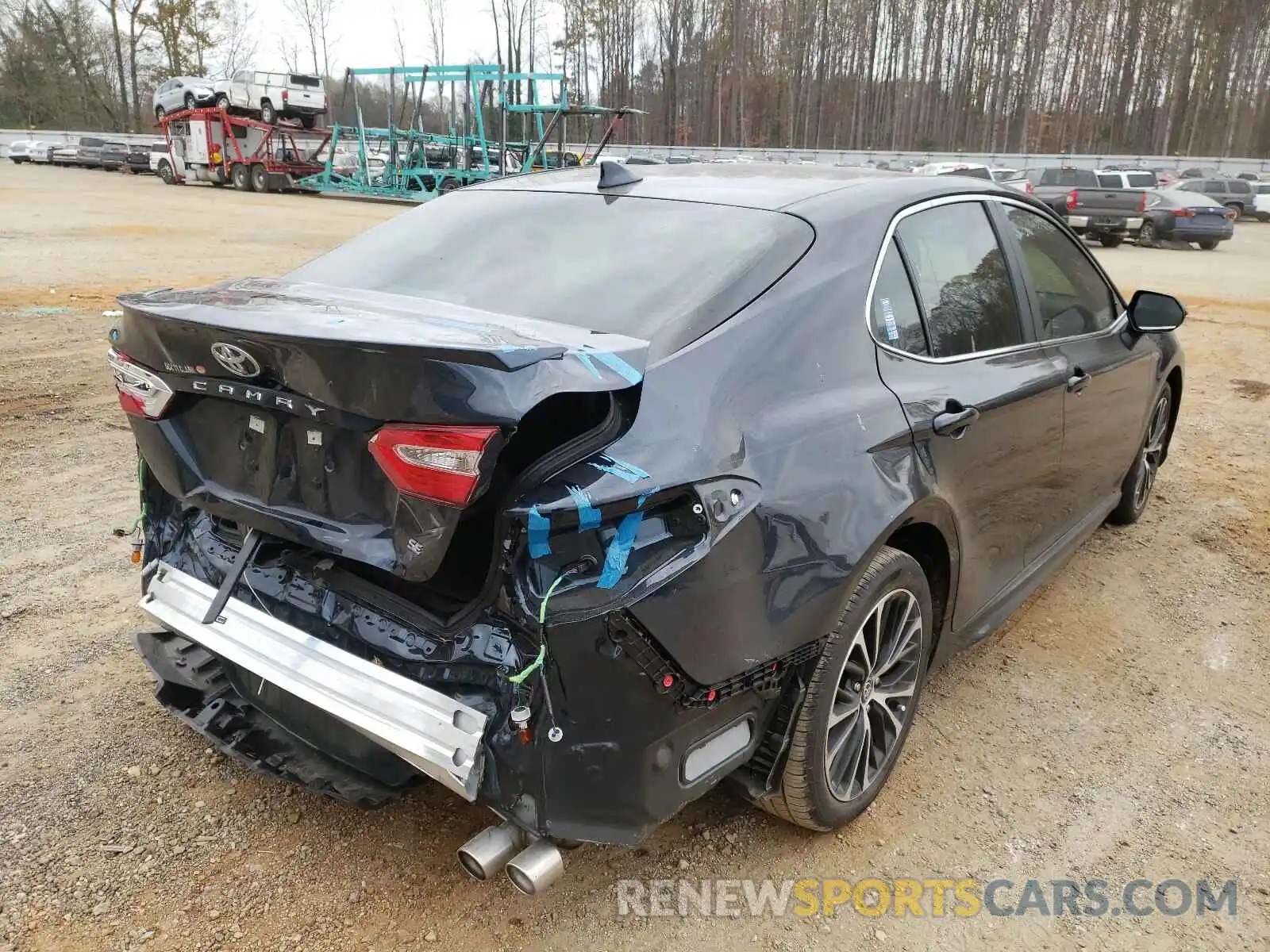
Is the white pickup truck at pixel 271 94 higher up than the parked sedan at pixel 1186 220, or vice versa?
the white pickup truck at pixel 271 94

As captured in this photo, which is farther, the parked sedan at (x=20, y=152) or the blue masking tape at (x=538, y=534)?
the parked sedan at (x=20, y=152)

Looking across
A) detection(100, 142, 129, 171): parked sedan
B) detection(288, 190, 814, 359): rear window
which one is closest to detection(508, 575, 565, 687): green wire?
detection(288, 190, 814, 359): rear window

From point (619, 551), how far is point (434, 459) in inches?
16.0

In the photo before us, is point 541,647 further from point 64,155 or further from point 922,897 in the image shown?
point 64,155

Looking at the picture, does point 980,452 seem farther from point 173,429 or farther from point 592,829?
point 173,429

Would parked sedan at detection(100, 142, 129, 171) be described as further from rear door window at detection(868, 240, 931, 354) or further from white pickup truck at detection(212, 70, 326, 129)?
rear door window at detection(868, 240, 931, 354)

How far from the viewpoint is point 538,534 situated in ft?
5.81

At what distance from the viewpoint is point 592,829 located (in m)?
1.92

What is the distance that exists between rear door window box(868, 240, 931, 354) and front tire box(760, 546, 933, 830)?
61 centimetres

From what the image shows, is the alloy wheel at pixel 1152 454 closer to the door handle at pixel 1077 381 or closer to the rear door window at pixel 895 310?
the door handle at pixel 1077 381

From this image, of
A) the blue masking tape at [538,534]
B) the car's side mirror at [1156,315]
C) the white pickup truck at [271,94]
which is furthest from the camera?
the white pickup truck at [271,94]

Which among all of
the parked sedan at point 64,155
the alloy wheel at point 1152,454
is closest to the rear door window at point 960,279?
the alloy wheel at point 1152,454

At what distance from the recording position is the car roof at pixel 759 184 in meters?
2.79

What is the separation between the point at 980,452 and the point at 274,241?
16.4 meters
